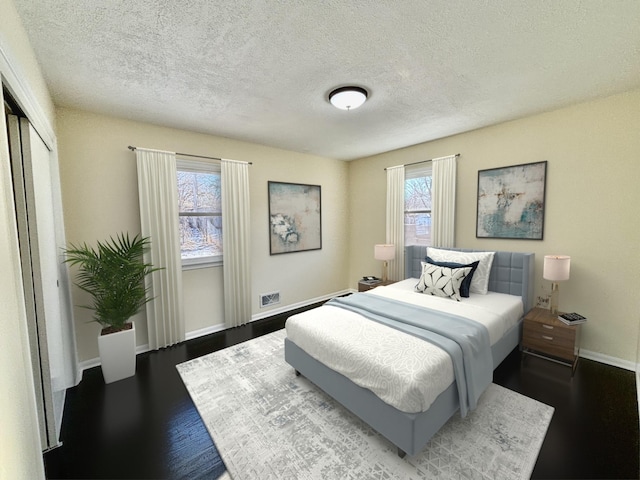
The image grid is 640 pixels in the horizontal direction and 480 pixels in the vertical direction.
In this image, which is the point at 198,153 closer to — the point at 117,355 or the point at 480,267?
the point at 117,355

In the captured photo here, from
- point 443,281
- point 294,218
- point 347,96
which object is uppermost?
point 347,96

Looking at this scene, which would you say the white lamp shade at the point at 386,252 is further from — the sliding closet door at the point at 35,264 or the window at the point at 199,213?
the sliding closet door at the point at 35,264

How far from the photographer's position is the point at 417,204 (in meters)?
4.09

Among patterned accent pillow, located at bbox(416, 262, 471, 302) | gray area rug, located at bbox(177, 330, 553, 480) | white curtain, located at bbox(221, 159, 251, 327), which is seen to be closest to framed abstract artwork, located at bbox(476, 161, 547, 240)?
patterned accent pillow, located at bbox(416, 262, 471, 302)

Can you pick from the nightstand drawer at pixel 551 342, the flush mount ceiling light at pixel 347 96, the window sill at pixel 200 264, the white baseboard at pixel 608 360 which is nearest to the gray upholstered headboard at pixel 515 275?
the nightstand drawer at pixel 551 342

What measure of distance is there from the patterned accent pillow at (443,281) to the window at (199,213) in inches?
108

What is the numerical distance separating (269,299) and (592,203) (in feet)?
13.4

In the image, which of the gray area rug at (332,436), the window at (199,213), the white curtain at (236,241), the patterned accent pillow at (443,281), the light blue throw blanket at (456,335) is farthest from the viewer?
the white curtain at (236,241)

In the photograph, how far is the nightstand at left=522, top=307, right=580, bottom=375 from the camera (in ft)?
8.07

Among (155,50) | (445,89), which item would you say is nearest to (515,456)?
(445,89)

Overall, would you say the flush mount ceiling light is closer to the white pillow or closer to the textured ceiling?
the textured ceiling

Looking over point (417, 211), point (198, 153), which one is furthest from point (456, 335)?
point (198, 153)

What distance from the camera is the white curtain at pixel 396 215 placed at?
165 inches

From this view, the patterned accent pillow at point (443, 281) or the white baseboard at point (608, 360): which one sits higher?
the patterned accent pillow at point (443, 281)
